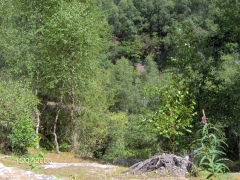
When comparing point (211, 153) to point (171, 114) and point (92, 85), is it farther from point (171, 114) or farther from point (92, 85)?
point (92, 85)

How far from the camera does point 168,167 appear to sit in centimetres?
648

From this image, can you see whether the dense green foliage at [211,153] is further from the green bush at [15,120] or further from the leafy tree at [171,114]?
the green bush at [15,120]

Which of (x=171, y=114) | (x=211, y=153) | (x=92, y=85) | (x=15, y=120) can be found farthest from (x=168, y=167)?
(x=92, y=85)

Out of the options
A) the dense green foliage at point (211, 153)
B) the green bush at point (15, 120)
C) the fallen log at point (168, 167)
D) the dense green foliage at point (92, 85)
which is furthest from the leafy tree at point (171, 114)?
the dense green foliage at point (211, 153)

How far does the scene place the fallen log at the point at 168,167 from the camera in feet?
20.9

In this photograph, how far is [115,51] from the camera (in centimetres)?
4709

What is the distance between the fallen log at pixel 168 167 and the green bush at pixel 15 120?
3920mm

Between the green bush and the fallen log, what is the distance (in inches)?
154

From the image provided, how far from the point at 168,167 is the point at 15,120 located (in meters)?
5.50

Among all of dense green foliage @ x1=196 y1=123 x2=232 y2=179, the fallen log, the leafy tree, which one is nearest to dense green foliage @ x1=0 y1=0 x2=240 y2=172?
the leafy tree

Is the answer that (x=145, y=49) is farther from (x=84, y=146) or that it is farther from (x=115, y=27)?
(x=84, y=146)

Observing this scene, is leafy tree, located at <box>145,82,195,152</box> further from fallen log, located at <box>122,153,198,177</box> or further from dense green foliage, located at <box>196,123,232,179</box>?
dense green foliage, located at <box>196,123,232,179</box>

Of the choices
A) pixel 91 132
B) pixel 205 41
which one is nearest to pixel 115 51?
pixel 91 132

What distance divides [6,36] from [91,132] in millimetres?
6346
